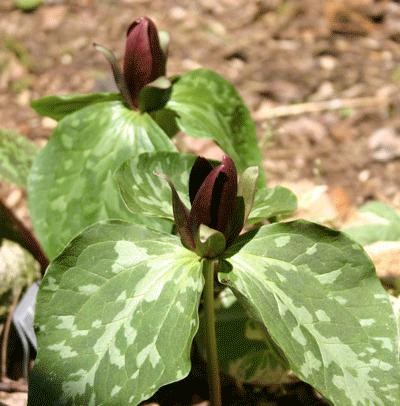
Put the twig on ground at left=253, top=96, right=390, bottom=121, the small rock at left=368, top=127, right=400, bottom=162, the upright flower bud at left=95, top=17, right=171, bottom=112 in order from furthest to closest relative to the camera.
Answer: the twig on ground at left=253, top=96, right=390, bottom=121 < the small rock at left=368, top=127, right=400, bottom=162 < the upright flower bud at left=95, top=17, right=171, bottom=112

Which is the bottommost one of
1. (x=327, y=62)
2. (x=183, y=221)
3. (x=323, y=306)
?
(x=327, y=62)

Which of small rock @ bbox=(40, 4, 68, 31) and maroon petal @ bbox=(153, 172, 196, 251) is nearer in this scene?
maroon petal @ bbox=(153, 172, 196, 251)

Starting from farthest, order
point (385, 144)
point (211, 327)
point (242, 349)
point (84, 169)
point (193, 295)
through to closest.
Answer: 1. point (385, 144)
2. point (242, 349)
3. point (84, 169)
4. point (211, 327)
5. point (193, 295)

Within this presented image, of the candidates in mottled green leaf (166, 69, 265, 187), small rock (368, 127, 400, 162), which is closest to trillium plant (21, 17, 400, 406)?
mottled green leaf (166, 69, 265, 187)

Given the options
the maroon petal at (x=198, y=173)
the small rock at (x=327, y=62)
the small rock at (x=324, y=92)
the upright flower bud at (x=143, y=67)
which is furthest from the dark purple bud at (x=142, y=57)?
the small rock at (x=327, y=62)

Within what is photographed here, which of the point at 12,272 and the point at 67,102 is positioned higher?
the point at 67,102

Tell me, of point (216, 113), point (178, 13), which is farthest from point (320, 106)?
point (216, 113)

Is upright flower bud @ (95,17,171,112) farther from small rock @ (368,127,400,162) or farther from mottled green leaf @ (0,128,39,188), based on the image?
small rock @ (368,127,400,162)

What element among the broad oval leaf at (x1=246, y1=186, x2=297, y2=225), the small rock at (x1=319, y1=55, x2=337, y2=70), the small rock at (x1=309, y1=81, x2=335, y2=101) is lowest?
the small rock at (x1=309, y1=81, x2=335, y2=101)

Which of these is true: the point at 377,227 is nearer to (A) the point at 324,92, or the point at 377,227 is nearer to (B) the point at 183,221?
(B) the point at 183,221
